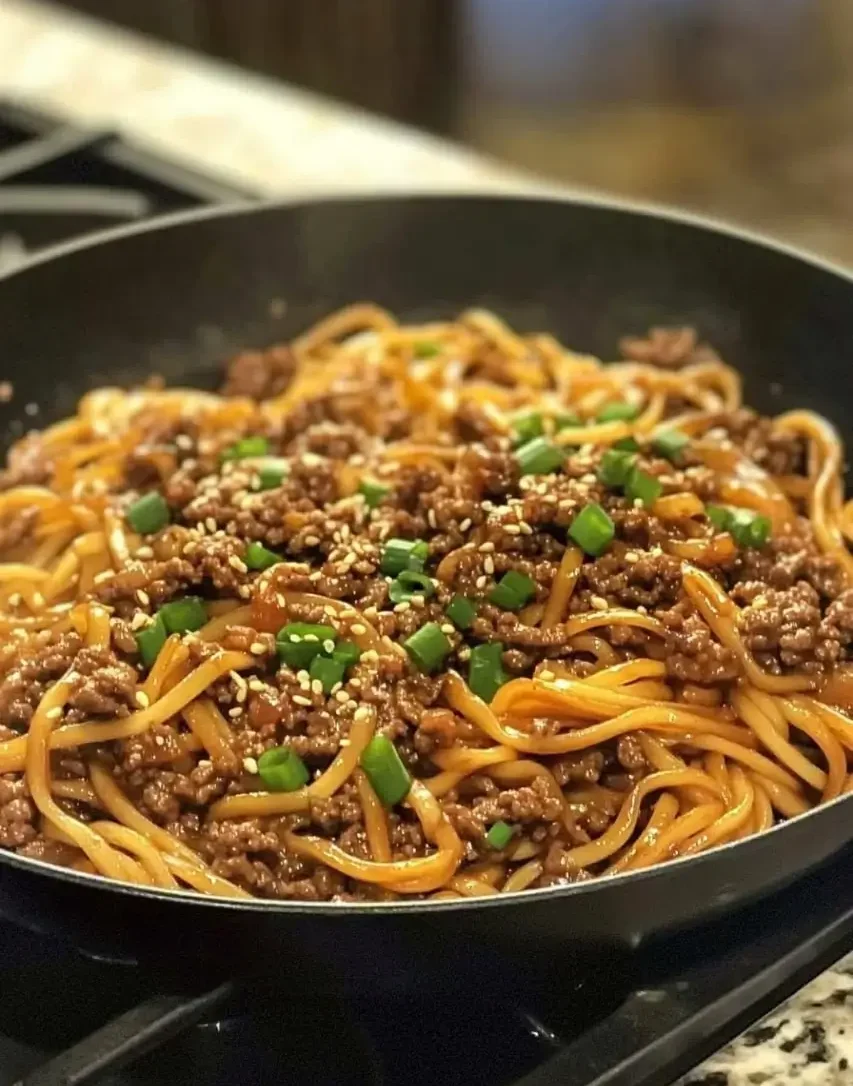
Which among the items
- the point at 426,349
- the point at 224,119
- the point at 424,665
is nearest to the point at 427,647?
the point at 424,665

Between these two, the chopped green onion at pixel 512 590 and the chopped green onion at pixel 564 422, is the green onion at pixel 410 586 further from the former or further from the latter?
the chopped green onion at pixel 564 422

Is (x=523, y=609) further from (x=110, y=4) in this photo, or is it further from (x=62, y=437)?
(x=110, y=4)

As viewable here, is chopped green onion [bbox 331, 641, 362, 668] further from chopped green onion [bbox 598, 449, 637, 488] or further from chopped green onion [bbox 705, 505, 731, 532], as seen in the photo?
chopped green onion [bbox 705, 505, 731, 532]

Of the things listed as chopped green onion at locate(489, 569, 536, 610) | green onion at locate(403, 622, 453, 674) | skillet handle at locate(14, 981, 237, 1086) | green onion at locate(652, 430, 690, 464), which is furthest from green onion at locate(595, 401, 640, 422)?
skillet handle at locate(14, 981, 237, 1086)

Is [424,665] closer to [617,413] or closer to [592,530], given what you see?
[592,530]

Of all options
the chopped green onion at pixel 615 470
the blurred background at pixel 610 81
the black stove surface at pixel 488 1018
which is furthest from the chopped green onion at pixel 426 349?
Result: the blurred background at pixel 610 81
